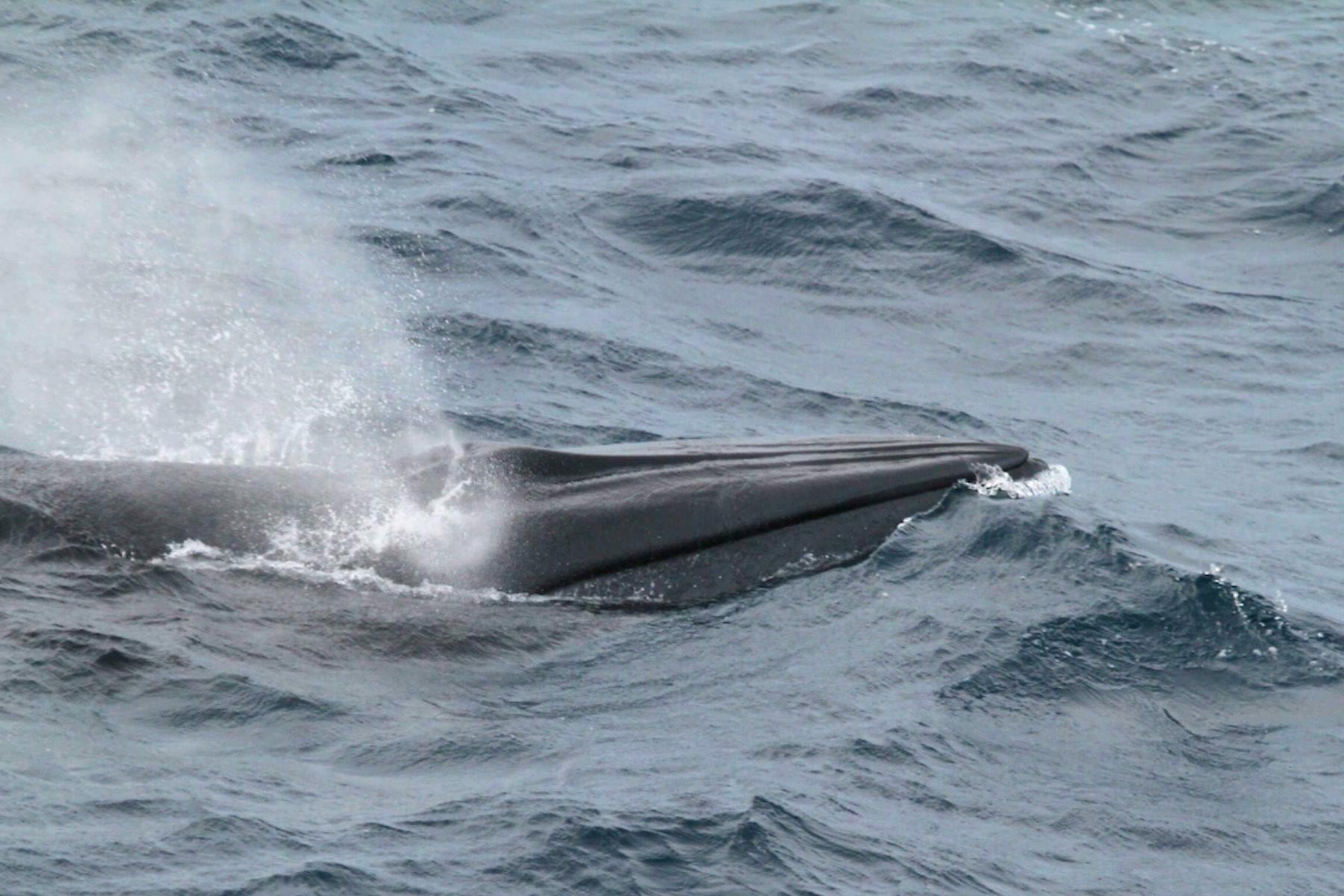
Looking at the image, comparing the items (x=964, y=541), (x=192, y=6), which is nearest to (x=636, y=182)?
(x=192, y=6)

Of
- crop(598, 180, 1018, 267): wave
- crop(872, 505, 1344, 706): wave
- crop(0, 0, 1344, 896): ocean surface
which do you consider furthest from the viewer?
crop(598, 180, 1018, 267): wave

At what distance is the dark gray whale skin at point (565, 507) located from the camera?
13.3 meters

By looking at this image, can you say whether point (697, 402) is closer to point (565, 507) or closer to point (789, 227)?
point (789, 227)

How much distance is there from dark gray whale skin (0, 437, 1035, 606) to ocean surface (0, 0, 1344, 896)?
25cm

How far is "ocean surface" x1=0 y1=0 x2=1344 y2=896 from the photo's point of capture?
10.6 metres

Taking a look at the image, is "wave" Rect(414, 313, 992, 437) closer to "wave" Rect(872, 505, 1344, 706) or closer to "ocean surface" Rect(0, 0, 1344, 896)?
"ocean surface" Rect(0, 0, 1344, 896)

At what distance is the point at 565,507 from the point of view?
13469 millimetres

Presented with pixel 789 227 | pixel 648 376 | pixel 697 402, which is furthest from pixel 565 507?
pixel 789 227

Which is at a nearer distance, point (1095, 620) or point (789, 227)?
point (1095, 620)

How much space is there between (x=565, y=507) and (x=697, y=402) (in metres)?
7.21

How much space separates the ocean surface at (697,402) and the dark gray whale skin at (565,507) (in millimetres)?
252

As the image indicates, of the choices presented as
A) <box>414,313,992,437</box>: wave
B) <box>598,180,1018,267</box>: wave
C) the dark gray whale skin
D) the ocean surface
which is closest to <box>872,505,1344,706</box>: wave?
the ocean surface

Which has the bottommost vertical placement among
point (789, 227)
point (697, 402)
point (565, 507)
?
point (697, 402)

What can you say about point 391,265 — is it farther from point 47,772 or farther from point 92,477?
point 47,772
